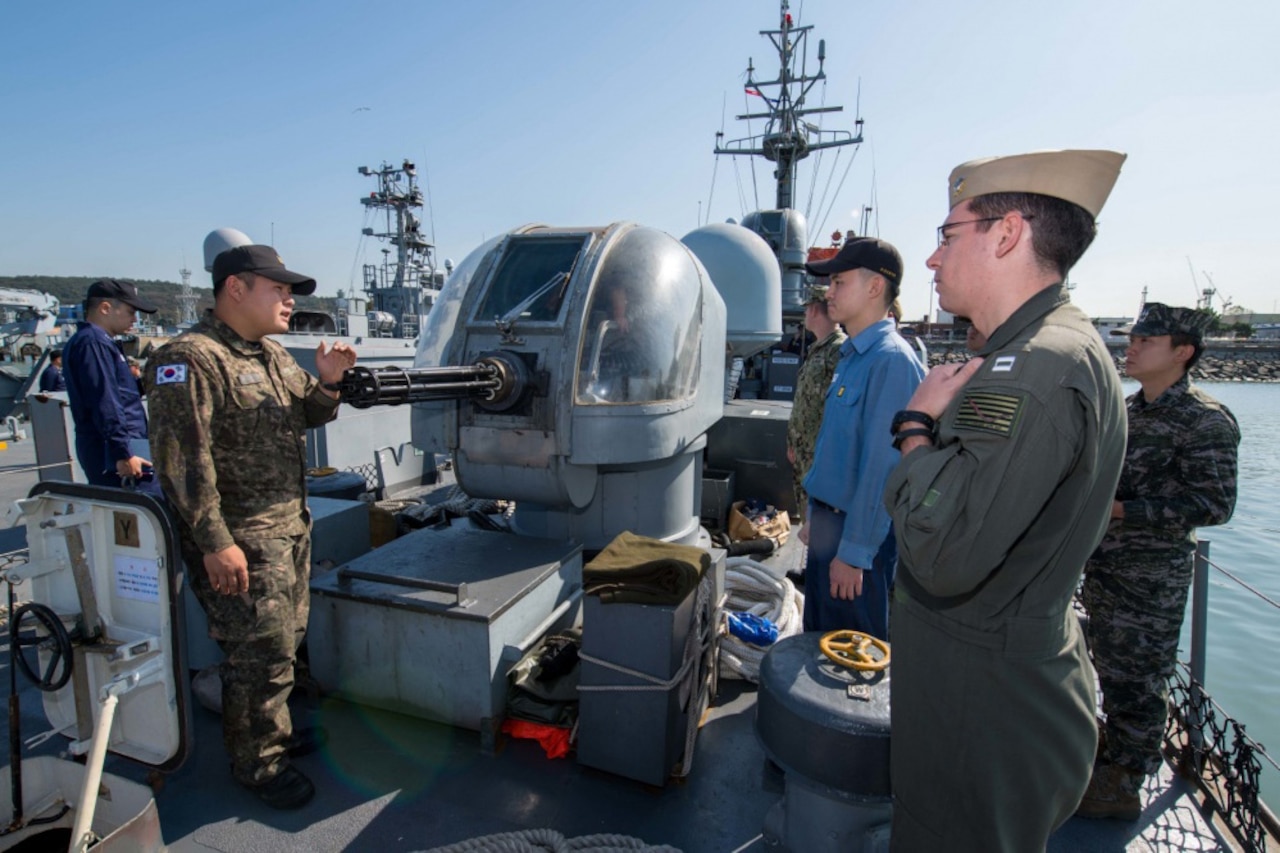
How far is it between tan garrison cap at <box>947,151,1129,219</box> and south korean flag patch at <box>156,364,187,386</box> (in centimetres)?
254

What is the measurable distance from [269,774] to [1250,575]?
1059 cm

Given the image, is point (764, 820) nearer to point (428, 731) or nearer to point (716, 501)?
point (428, 731)

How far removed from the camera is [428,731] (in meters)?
2.88

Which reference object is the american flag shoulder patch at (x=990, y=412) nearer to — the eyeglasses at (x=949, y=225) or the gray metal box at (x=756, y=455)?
the eyeglasses at (x=949, y=225)

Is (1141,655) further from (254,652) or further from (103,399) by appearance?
(103,399)

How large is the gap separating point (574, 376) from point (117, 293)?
3.28m

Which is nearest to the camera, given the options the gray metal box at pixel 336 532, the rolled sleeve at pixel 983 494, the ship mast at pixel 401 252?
the rolled sleeve at pixel 983 494

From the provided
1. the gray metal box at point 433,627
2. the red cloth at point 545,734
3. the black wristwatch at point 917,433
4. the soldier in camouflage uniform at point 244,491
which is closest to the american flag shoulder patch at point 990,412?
the black wristwatch at point 917,433

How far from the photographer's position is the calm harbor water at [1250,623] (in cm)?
526

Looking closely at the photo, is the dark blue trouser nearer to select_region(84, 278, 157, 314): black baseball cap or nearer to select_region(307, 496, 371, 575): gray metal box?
select_region(307, 496, 371, 575): gray metal box

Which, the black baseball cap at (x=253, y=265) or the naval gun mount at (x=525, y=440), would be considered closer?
the black baseball cap at (x=253, y=265)

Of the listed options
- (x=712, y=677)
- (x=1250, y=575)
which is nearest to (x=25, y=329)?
(x=712, y=677)

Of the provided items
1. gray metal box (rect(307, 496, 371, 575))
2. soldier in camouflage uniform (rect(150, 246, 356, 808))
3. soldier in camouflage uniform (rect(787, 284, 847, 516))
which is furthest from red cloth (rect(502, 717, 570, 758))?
soldier in camouflage uniform (rect(787, 284, 847, 516))

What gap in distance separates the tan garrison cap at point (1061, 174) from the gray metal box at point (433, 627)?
2260mm
